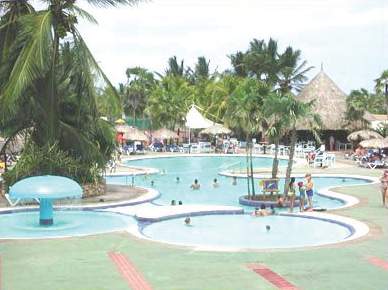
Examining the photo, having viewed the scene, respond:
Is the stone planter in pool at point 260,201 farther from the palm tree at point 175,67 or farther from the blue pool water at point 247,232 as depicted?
the palm tree at point 175,67

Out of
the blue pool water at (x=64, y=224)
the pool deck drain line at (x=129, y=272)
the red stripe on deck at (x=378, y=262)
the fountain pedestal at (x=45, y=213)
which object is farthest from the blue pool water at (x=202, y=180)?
the pool deck drain line at (x=129, y=272)

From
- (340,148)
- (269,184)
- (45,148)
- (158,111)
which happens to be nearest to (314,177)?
(269,184)

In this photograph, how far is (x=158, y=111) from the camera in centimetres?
4962

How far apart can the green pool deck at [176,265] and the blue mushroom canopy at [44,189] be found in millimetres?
1535

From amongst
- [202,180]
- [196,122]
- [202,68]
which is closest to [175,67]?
[202,68]

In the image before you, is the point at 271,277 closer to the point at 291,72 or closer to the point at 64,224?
the point at 64,224

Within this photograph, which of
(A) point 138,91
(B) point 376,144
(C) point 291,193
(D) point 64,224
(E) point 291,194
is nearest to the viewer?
A: (D) point 64,224

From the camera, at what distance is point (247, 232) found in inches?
599

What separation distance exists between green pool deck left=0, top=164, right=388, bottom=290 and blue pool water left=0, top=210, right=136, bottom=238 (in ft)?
5.69

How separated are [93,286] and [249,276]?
2.43 meters

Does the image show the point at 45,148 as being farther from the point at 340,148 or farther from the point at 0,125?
the point at 340,148

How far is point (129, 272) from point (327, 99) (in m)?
37.6

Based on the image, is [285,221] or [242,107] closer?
[285,221]

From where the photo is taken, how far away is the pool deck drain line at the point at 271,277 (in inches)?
353
